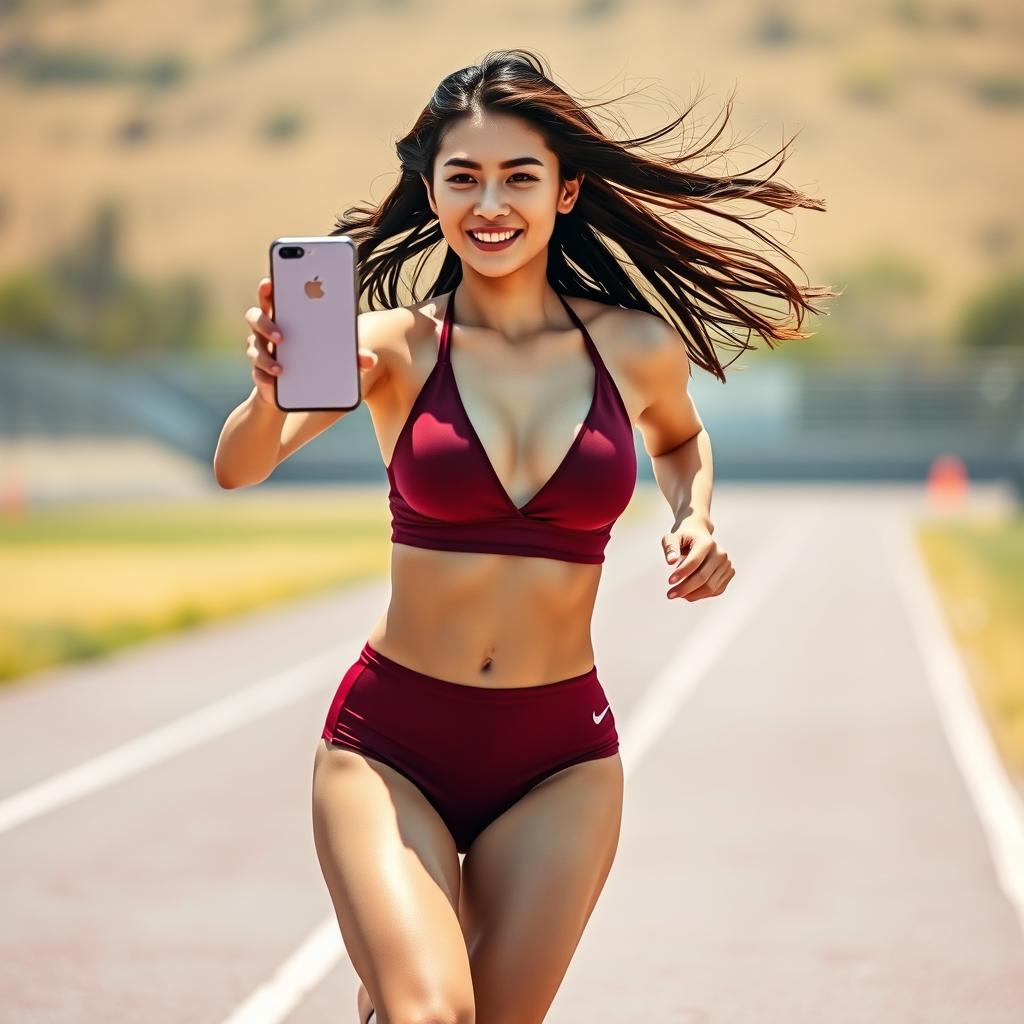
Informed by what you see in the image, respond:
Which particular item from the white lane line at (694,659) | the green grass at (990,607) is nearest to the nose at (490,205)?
the white lane line at (694,659)

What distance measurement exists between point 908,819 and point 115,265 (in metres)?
181

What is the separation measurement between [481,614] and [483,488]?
27 cm

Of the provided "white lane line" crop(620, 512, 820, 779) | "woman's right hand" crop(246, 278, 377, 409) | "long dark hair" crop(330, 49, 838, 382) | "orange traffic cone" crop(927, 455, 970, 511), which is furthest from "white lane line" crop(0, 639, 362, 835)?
"orange traffic cone" crop(927, 455, 970, 511)

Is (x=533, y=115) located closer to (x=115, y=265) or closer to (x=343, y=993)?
(x=343, y=993)

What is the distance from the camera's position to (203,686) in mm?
14781

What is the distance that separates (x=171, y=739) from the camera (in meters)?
12.1

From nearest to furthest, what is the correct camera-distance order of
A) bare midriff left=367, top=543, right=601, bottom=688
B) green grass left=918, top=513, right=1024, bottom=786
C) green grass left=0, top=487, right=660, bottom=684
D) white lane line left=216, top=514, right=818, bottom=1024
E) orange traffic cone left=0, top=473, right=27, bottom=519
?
bare midriff left=367, top=543, right=601, bottom=688
white lane line left=216, top=514, right=818, bottom=1024
green grass left=918, top=513, right=1024, bottom=786
green grass left=0, top=487, right=660, bottom=684
orange traffic cone left=0, top=473, right=27, bottom=519

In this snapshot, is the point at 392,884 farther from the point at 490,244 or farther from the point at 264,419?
the point at 490,244

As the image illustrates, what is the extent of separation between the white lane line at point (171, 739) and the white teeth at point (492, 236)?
558cm

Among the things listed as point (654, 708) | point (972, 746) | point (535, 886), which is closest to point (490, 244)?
point (535, 886)

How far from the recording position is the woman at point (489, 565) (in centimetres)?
413

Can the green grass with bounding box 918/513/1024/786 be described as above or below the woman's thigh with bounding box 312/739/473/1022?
below

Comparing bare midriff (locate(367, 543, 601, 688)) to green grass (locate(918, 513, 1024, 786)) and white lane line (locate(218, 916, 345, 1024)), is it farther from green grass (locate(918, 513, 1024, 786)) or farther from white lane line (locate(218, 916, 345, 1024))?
green grass (locate(918, 513, 1024, 786))

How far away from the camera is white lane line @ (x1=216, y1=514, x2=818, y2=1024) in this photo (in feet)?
21.2
